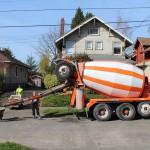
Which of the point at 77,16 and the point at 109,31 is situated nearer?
the point at 109,31

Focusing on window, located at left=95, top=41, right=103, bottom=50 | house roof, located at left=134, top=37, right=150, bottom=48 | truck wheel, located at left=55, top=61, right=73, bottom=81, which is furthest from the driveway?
house roof, located at left=134, top=37, right=150, bottom=48

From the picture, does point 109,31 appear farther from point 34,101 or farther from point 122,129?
point 122,129

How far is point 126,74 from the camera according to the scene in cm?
1905

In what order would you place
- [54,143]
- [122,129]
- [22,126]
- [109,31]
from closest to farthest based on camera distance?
[54,143], [122,129], [22,126], [109,31]

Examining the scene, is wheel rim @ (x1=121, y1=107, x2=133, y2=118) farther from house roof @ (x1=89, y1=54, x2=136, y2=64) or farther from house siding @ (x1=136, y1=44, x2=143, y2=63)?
house siding @ (x1=136, y1=44, x2=143, y2=63)

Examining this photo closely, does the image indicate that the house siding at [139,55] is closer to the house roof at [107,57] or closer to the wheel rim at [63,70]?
the house roof at [107,57]

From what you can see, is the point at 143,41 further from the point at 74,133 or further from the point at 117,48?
the point at 74,133

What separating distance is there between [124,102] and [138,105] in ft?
2.53

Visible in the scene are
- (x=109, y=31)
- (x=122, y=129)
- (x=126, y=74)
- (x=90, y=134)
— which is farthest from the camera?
(x=109, y=31)

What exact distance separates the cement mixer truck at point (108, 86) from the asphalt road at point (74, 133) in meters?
0.68

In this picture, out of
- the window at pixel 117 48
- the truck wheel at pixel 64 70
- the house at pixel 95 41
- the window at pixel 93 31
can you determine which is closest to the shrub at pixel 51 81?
the house at pixel 95 41

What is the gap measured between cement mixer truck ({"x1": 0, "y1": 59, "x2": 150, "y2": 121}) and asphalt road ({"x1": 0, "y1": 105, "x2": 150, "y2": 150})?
2.22ft

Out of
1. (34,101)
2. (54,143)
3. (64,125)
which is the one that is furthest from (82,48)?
(54,143)

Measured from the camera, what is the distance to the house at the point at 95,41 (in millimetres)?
44281
